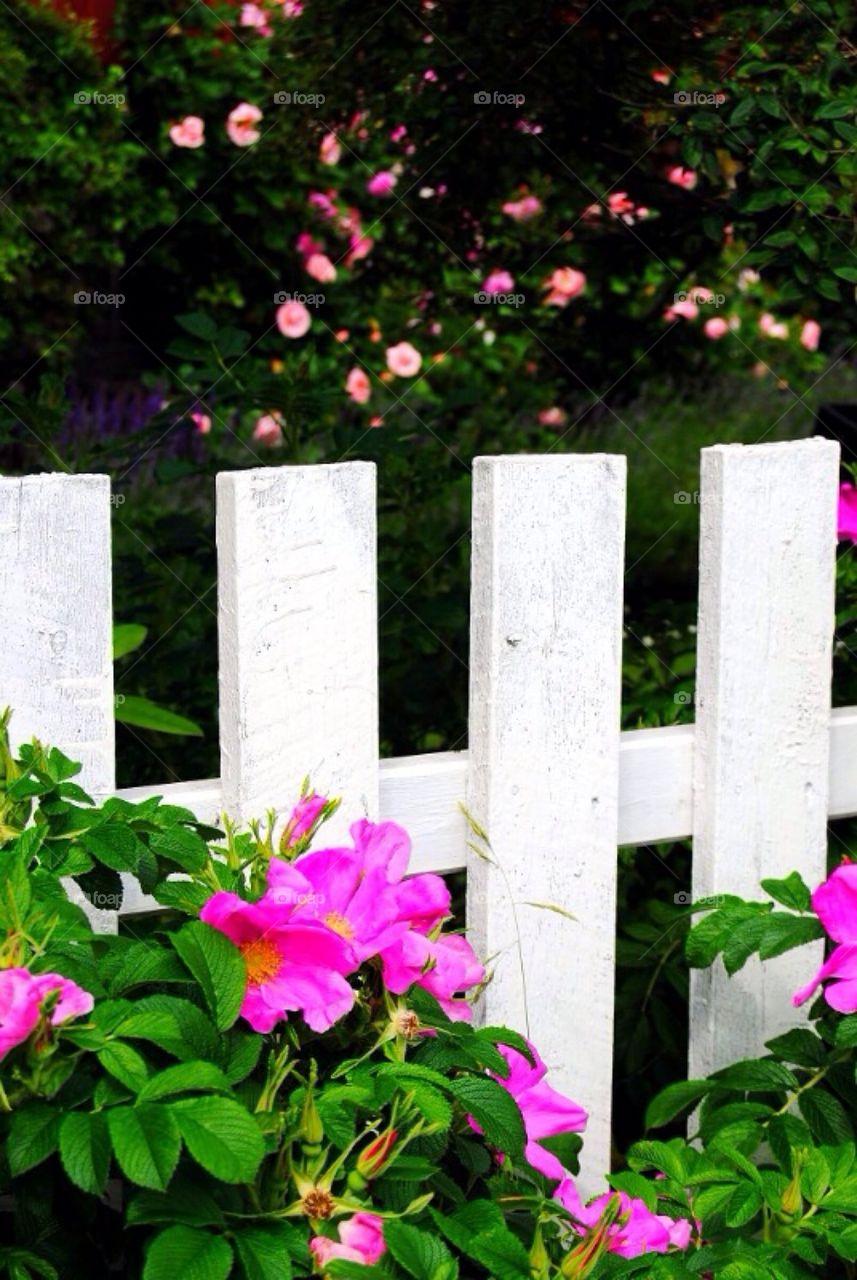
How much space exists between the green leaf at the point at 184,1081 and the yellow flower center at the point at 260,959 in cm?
11

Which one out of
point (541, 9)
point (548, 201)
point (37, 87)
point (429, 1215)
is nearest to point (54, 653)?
point (429, 1215)

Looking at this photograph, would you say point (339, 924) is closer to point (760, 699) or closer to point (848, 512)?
point (760, 699)

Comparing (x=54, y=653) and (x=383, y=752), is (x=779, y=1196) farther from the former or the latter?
(x=383, y=752)

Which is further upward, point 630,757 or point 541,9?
point 541,9

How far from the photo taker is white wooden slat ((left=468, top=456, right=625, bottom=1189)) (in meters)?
1.39

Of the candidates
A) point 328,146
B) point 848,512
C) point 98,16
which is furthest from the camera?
point 98,16

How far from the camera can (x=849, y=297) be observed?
2.48 meters

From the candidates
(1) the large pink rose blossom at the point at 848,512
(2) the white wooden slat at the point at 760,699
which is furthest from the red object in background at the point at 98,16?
(2) the white wooden slat at the point at 760,699

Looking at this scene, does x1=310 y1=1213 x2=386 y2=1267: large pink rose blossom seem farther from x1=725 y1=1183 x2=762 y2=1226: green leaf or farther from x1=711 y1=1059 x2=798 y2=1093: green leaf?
x1=711 y1=1059 x2=798 y2=1093: green leaf

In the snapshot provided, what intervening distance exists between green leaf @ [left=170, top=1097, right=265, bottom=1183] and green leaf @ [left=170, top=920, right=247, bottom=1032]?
0.07 meters

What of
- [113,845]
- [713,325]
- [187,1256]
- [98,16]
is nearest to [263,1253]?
[187,1256]

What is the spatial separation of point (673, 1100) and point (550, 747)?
1.06 feet

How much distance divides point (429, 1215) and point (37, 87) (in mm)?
4459

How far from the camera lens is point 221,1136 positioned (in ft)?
2.71
